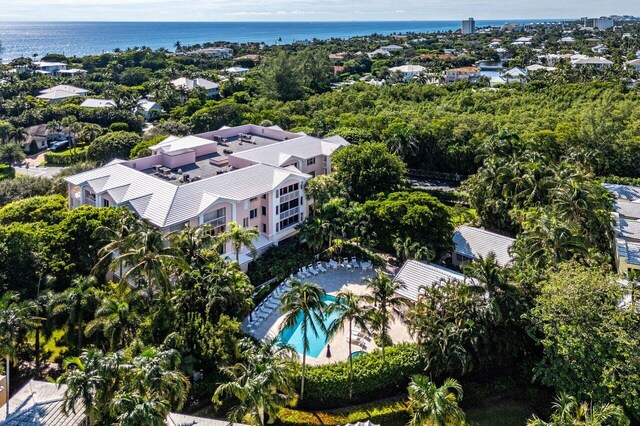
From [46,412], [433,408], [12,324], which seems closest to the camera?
[433,408]

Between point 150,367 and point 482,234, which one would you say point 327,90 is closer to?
point 482,234

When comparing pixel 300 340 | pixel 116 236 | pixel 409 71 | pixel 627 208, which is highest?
pixel 409 71

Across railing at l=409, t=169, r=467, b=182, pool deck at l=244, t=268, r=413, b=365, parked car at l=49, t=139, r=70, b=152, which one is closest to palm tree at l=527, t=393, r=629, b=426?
Answer: pool deck at l=244, t=268, r=413, b=365

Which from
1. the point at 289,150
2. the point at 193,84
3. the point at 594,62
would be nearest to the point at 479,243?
the point at 289,150

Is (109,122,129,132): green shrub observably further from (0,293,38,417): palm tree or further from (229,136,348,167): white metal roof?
(0,293,38,417): palm tree

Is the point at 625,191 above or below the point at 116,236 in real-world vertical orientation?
below

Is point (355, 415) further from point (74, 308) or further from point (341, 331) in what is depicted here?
point (74, 308)

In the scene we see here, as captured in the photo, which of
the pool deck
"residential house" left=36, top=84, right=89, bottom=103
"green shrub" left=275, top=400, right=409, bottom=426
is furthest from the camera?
"residential house" left=36, top=84, right=89, bottom=103
